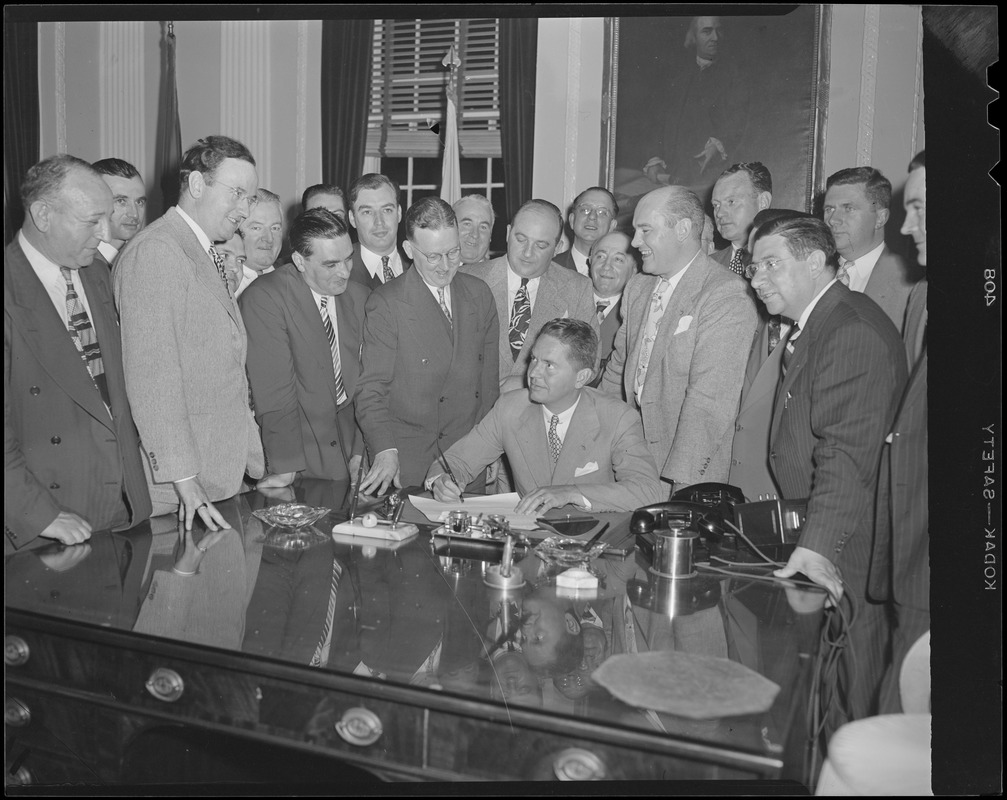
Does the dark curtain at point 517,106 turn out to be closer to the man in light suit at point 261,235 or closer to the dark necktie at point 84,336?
the man in light suit at point 261,235

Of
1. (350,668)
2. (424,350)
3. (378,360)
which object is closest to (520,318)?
(424,350)

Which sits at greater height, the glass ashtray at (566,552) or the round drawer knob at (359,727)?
the glass ashtray at (566,552)

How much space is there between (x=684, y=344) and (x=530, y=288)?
0.89 meters

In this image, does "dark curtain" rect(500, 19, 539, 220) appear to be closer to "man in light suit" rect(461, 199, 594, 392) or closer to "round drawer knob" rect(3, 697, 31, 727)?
"man in light suit" rect(461, 199, 594, 392)

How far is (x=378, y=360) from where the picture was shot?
10.9ft

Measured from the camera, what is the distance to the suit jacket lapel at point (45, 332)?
2207 millimetres

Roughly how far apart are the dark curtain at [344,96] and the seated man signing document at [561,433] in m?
1.49

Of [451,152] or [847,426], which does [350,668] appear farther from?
[451,152]

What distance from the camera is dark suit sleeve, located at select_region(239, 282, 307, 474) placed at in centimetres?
308

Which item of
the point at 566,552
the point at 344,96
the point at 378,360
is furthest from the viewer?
the point at 344,96

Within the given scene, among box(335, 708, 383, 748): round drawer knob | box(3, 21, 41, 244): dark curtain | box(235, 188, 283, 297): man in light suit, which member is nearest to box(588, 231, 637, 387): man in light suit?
box(235, 188, 283, 297): man in light suit

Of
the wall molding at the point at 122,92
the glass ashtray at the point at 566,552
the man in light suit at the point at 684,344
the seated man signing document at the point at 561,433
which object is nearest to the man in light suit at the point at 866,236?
the man in light suit at the point at 684,344

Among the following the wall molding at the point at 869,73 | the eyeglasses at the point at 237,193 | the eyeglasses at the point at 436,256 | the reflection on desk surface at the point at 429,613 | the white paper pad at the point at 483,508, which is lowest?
the reflection on desk surface at the point at 429,613

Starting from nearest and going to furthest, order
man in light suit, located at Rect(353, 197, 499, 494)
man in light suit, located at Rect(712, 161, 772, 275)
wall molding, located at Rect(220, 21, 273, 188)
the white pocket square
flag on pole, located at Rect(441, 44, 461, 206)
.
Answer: wall molding, located at Rect(220, 21, 273, 188) < the white pocket square < man in light suit, located at Rect(353, 197, 499, 494) < man in light suit, located at Rect(712, 161, 772, 275) < flag on pole, located at Rect(441, 44, 461, 206)
